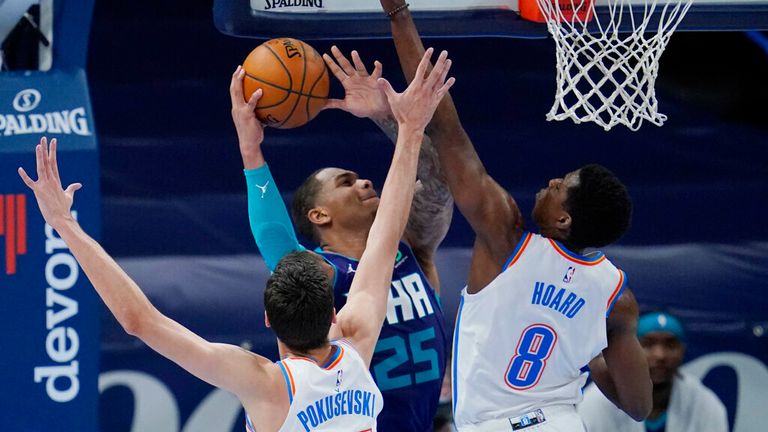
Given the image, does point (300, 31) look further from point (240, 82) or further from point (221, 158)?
point (221, 158)

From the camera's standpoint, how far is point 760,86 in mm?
8500

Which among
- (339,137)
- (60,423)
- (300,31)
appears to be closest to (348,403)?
(300,31)

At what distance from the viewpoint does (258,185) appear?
389cm

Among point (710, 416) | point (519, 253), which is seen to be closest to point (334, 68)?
point (519, 253)

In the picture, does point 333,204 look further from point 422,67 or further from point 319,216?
point 422,67

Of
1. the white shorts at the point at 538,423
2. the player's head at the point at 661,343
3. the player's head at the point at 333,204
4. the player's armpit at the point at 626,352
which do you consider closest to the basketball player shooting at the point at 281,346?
the white shorts at the point at 538,423

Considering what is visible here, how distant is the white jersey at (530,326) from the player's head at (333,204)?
1.92 feet

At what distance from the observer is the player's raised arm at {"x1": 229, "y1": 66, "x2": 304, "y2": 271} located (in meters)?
3.84

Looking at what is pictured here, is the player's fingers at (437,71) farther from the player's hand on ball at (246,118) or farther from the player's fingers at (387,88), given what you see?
the player's hand on ball at (246,118)

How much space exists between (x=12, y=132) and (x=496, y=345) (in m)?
3.21

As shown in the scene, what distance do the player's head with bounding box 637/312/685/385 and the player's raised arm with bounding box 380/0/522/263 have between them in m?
2.23

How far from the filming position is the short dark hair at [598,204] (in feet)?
13.3

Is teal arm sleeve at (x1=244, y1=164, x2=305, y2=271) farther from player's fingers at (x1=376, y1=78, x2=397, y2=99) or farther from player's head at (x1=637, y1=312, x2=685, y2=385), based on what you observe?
player's head at (x1=637, y1=312, x2=685, y2=385)

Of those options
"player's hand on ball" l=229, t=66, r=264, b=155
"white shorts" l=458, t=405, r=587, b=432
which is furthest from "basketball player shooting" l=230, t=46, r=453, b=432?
"white shorts" l=458, t=405, r=587, b=432
